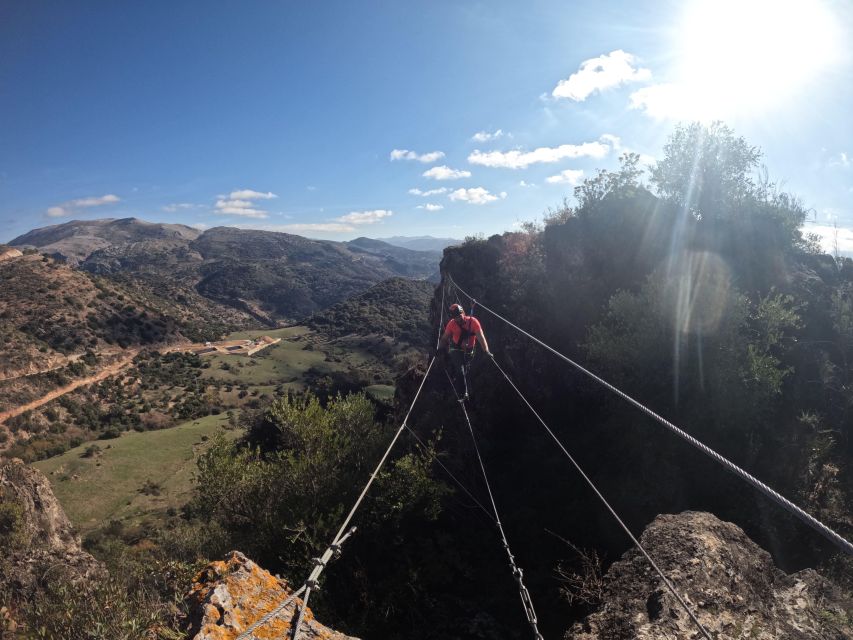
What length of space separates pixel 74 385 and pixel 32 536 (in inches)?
2801

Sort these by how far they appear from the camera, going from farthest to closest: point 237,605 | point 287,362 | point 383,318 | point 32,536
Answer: point 383,318 → point 287,362 → point 32,536 → point 237,605

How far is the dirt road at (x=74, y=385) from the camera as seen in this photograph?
6831 centimetres

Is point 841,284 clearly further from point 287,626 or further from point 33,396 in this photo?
point 33,396

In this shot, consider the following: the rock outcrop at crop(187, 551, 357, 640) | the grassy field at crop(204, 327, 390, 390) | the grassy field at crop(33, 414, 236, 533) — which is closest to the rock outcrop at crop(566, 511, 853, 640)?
the rock outcrop at crop(187, 551, 357, 640)

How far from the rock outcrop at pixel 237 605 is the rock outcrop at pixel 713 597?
4.73m

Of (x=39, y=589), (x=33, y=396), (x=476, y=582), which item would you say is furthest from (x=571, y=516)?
(x=33, y=396)

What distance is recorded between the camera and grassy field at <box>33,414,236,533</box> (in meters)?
50.3

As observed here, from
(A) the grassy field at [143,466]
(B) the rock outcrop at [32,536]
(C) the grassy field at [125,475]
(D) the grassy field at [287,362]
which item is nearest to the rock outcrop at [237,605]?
(B) the rock outcrop at [32,536]

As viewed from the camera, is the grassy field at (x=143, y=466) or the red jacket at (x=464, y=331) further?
the grassy field at (x=143, y=466)

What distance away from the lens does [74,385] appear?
80750 mm

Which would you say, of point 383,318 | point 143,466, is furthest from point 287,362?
point 143,466

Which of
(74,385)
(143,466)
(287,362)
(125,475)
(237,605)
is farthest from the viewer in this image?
(287,362)

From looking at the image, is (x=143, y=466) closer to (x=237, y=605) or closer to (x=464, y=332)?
(x=464, y=332)

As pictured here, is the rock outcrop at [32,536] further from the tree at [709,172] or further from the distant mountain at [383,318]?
the distant mountain at [383,318]
